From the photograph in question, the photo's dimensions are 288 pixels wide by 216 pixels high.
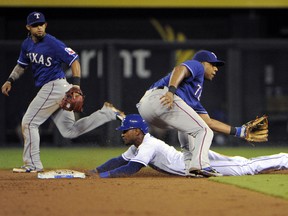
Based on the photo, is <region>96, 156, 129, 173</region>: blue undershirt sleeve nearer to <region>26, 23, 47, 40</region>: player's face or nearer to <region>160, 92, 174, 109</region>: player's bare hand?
<region>160, 92, 174, 109</region>: player's bare hand

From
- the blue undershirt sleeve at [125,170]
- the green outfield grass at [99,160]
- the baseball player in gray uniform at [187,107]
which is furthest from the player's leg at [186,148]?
the blue undershirt sleeve at [125,170]

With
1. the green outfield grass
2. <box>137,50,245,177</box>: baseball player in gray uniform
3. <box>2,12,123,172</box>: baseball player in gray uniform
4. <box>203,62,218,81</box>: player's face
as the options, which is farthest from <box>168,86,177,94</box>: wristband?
<box>2,12,123,172</box>: baseball player in gray uniform

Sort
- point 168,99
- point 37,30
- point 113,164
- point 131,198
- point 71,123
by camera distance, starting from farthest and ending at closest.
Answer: point 71,123 → point 37,30 → point 113,164 → point 168,99 → point 131,198

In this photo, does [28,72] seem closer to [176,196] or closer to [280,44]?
[280,44]

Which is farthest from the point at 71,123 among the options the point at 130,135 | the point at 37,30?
the point at 130,135

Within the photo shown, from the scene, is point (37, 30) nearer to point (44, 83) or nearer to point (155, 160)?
point (44, 83)

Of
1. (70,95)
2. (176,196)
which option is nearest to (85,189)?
(176,196)

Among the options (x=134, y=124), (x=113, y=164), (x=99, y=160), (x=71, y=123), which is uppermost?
(x=134, y=124)
